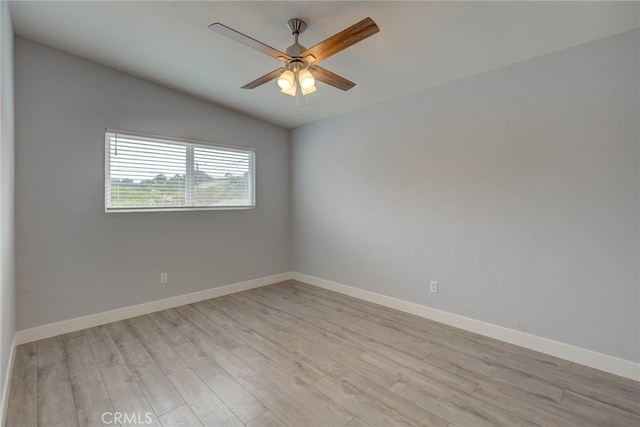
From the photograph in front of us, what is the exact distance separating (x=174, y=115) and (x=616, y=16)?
4163 mm

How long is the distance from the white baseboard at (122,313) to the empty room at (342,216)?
0.03m

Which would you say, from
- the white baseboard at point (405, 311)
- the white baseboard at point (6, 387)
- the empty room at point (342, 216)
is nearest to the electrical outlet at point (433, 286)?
the empty room at point (342, 216)

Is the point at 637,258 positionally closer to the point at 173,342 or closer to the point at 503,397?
the point at 503,397

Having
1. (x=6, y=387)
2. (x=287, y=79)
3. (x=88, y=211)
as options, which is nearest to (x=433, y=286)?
(x=287, y=79)

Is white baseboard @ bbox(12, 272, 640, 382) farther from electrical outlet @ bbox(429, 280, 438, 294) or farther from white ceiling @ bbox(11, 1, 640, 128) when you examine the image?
white ceiling @ bbox(11, 1, 640, 128)

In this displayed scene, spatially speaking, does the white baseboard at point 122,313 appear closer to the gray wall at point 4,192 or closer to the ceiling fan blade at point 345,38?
the gray wall at point 4,192

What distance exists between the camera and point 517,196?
256cm

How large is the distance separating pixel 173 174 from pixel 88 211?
3.16ft

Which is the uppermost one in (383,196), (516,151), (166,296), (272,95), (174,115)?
(272,95)

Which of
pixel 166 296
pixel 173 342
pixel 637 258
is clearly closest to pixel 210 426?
pixel 173 342

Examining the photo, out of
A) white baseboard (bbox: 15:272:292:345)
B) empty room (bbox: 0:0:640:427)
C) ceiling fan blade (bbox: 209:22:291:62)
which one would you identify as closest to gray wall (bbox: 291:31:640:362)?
empty room (bbox: 0:0:640:427)

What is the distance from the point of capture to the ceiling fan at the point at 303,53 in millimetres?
1751

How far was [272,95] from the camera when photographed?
3523 mm

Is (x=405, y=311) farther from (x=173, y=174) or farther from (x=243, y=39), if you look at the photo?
(x=173, y=174)
